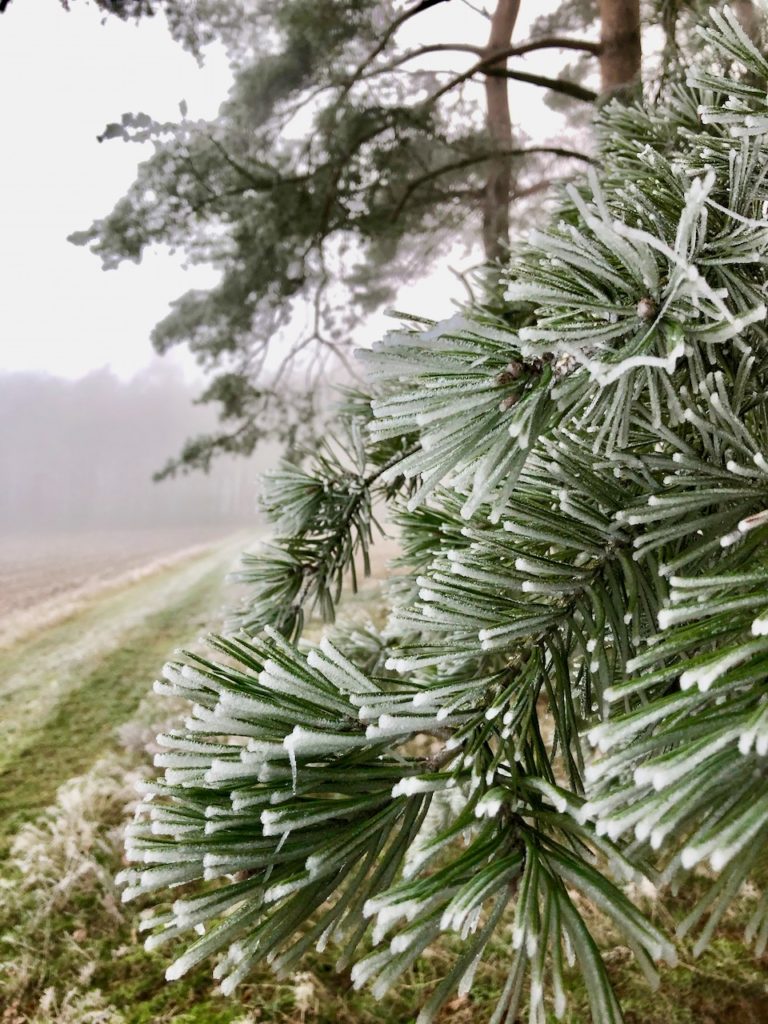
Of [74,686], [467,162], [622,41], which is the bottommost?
[74,686]

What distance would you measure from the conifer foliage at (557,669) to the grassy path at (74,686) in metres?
1.22

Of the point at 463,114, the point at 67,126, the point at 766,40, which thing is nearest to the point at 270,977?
the point at 766,40

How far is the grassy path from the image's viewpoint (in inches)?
57.6

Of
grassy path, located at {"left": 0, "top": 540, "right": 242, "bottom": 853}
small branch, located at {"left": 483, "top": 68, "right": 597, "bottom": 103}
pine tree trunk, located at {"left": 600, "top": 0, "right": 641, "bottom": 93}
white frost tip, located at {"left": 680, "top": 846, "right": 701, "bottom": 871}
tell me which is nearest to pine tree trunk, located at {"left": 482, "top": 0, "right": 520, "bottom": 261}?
small branch, located at {"left": 483, "top": 68, "right": 597, "bottom": 103}

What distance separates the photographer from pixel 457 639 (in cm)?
38

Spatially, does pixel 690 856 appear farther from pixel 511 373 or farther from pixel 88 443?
pixel 88 443

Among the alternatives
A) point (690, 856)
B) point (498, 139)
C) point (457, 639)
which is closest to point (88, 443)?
point (498, 139)

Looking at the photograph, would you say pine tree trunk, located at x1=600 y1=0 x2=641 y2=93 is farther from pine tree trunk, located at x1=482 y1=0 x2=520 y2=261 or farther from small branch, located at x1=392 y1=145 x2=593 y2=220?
pine tree trunk, located at x1=482 y1=0 x2=520 y2=261

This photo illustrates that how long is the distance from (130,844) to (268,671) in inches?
4.3

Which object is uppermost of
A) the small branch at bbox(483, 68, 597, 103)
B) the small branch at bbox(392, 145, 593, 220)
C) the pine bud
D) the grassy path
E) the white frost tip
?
the small branch at bbox(392, 145, 593, 220)

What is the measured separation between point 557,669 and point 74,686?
1.88 m

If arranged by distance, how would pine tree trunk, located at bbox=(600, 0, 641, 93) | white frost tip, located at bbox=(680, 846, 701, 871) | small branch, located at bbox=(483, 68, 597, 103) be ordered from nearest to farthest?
white frost tip, located at bbox=(680, 846, 701, 871), pine tree trunk, located at bbox=(600, 0, 641, 93), small branch, located at bbox=(483, 68, 597, 103)

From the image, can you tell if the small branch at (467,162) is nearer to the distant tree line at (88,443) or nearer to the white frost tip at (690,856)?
the distant tree line at (88,443)

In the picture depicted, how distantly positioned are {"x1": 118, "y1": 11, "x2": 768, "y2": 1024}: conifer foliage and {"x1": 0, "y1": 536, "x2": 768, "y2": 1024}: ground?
691mm
